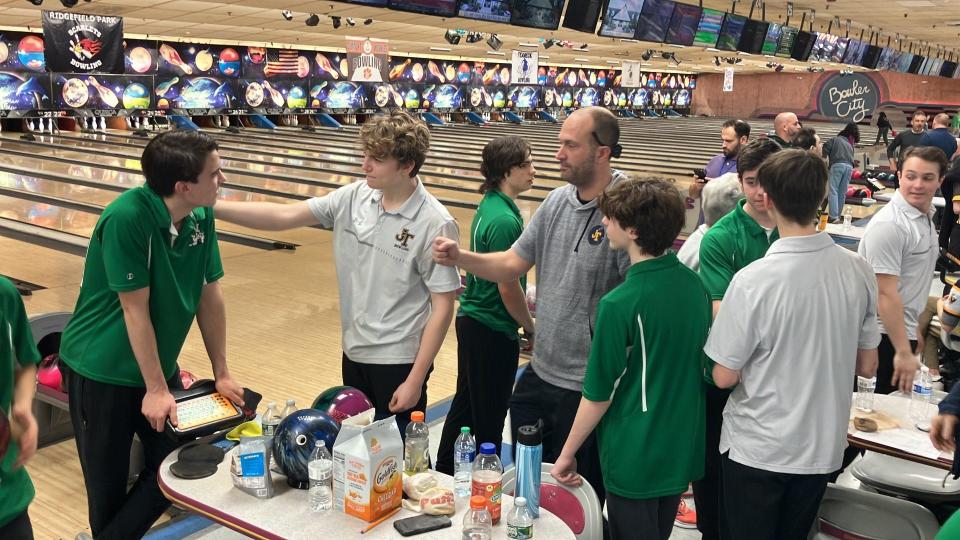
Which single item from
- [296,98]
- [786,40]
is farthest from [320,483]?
[296,98]

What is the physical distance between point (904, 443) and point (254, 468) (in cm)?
186

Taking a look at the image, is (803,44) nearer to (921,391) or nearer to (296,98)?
(921,391)

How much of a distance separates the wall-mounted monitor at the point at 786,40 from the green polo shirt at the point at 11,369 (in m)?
13.4

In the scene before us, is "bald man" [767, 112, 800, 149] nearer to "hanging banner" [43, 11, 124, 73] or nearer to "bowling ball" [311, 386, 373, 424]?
"bowling ball" [311, 386, 373, 424]

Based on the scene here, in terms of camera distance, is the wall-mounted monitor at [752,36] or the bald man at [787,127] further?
the wall-mounted monitor at [752,36]

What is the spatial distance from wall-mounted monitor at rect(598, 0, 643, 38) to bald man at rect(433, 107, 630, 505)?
26.9 ft

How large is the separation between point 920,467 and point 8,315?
2.80 m

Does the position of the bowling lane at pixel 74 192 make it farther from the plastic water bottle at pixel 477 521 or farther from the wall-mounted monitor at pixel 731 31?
the plastic water bottle at pixel 477 521

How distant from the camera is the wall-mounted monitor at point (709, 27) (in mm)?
11688

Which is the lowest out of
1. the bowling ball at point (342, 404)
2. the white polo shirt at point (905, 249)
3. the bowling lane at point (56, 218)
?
the bowling lane at point (56, 218)

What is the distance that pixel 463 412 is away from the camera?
10.3ft

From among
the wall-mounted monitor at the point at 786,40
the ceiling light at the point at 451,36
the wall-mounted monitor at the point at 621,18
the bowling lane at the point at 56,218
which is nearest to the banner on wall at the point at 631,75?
the ceiling light at the point at 451,36

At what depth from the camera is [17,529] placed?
5.54 ft

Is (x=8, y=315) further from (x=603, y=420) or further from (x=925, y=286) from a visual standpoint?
(x=925, y=286)
